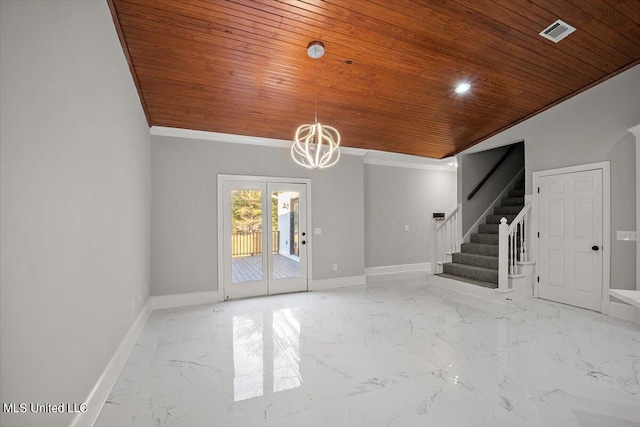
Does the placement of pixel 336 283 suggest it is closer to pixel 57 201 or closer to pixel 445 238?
pixel 445 238

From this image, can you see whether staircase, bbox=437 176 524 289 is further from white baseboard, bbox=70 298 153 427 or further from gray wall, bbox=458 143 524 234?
white baseboard, bbox=70 298 153 427

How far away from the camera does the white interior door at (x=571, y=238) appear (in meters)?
4.04

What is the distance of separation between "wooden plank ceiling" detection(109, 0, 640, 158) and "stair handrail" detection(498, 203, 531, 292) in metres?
1.83

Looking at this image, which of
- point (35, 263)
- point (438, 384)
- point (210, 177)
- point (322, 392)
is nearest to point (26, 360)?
point (35, 263)

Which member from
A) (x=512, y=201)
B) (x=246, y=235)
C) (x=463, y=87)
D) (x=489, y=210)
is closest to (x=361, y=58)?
(x=463, y=87)

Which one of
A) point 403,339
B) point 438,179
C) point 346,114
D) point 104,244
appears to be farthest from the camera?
point 438,179

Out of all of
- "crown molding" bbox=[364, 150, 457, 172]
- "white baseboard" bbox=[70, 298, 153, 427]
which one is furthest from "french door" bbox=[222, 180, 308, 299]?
"crown molding" bbox=[364, 150, 457, 172]

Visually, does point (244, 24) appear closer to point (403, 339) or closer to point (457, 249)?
point (403, 339)

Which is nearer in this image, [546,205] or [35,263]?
[35,263]

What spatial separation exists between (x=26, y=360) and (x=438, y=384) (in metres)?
2.58

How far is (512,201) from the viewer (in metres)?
6.32

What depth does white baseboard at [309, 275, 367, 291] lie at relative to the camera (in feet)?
17.3

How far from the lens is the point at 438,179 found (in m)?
7.28
